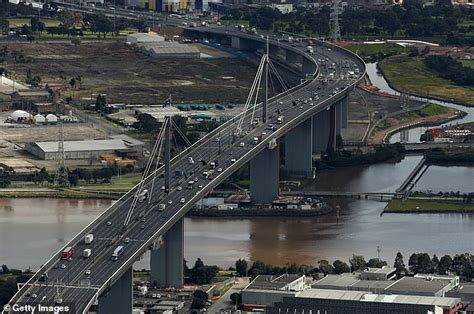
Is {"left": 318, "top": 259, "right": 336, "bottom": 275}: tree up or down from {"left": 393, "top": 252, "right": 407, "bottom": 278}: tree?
down

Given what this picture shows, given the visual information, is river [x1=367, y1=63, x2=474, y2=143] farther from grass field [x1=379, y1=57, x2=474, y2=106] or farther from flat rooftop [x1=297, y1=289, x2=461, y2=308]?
flat rooftop [x1=297, y1=289, x2=461, y2=308]

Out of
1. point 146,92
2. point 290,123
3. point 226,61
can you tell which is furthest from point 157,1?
point 290,123

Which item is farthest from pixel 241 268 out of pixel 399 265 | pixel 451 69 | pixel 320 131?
pixel 451 69

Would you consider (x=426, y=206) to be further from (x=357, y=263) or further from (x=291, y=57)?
(x=291, y=57)

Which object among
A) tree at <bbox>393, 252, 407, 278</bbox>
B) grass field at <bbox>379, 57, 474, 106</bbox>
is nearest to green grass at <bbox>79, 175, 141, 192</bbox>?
tree at <bbox>393, 252, 407, 278</bbox>

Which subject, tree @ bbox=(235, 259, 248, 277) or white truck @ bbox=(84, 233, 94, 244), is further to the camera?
tree @ bbox=(235, 259, 248, 277)

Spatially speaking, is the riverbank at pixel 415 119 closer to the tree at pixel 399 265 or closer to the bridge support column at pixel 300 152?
the bridge support column at pixel 300 152
